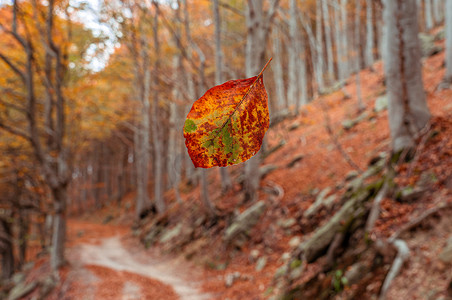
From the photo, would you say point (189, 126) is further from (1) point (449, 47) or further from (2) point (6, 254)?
(2) point (6, 254)

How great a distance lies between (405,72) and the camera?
3910 mm

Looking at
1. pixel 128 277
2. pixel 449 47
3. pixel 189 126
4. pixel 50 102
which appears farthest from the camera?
pixel 449 47

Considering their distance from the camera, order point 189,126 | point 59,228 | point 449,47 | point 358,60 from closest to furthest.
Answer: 1. point 189,126
2. point 59,228
3. point 449,47
4. point 358,60

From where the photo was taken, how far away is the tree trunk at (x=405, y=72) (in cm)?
389

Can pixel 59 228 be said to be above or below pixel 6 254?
above

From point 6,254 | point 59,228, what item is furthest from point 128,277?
point 6,254

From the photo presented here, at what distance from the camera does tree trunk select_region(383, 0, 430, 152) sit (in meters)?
3.89

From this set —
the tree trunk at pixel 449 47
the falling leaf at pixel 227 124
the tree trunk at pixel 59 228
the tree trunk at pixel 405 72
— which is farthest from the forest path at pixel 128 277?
the tree trunk at pixel 449 47

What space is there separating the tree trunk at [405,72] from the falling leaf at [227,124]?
14.5 feet

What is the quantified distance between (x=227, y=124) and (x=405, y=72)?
14.9 feet

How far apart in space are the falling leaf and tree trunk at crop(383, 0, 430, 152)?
4425 mm

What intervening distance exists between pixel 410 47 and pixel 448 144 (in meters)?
1.41

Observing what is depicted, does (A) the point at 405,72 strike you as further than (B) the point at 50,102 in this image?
No

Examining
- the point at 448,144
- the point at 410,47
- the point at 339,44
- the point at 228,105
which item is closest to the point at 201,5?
the point at 339,44
